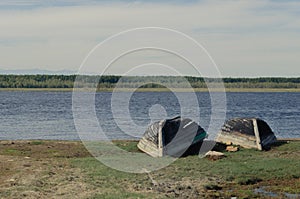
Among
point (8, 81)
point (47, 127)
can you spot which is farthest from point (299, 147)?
point (8, 81)

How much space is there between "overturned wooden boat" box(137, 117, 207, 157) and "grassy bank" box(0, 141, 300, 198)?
1754 mm

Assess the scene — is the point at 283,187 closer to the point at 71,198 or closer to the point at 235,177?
the point at 235,177

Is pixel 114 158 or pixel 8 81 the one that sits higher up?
pixel 114 158

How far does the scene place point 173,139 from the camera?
30109mm

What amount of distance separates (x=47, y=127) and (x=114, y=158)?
84.9 ft

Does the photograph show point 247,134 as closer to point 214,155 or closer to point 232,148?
point 232,148

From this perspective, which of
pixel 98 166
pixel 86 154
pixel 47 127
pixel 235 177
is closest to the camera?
pixel 235 177

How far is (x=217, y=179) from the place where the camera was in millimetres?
23094

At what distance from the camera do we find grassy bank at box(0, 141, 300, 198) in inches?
806

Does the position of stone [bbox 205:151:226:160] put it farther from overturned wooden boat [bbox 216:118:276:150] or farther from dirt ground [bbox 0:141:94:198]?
dirt ground [bbox 0:141:94:198]

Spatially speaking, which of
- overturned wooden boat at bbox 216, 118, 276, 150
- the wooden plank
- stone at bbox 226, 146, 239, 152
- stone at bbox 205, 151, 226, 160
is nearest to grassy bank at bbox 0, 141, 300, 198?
stone at bbox 205, 151, 226, 160

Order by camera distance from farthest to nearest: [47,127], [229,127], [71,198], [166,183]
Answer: [47,127]
[229,127]
[166,183]
[71,198]

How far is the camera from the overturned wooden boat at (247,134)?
3181cm

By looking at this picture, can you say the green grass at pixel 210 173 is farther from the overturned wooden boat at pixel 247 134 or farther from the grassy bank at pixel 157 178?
the overturned wooden boat at pixel 247 134
